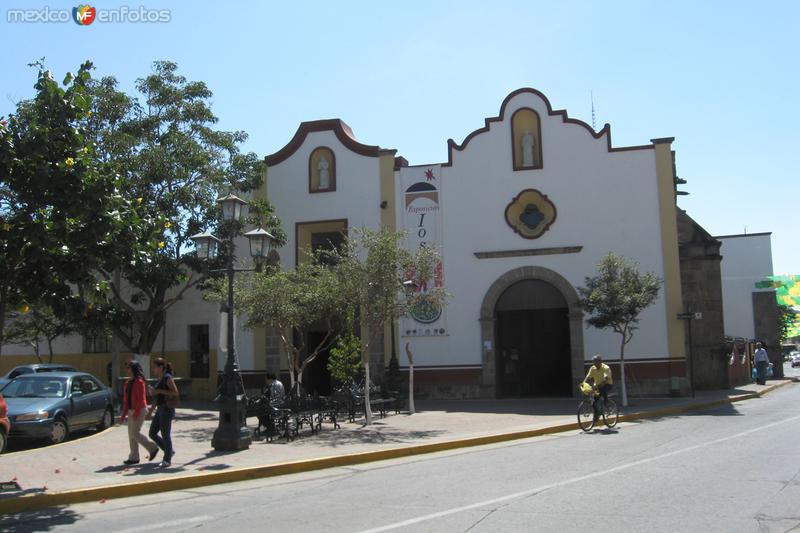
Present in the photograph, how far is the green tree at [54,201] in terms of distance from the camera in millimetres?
9352

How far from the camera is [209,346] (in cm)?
2639

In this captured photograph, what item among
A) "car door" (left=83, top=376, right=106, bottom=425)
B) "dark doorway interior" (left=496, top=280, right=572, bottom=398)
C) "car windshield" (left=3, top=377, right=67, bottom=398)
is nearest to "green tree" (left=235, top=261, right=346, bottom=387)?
"car door" (left=83, top=376, right=106, bottom=425)

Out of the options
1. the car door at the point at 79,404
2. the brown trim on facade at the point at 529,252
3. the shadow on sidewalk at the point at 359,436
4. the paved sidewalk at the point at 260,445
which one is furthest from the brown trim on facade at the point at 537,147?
the car door at the point at 79,404

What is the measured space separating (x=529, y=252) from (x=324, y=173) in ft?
25.5

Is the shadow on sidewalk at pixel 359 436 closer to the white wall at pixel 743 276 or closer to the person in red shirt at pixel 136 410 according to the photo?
the person in red shirt at pixel 136 410

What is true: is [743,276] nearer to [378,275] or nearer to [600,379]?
[600,379]

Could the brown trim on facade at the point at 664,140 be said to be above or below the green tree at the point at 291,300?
above

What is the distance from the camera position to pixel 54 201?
375 inches

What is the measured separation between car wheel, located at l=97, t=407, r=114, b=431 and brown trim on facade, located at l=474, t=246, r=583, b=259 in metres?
12.5

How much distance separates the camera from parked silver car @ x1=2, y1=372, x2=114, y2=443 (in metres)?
14.1

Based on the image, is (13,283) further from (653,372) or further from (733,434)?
(653,372)

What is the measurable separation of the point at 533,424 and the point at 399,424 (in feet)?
10.4

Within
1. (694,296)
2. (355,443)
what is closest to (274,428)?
(355,443)

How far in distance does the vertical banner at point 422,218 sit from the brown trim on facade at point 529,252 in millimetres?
1529
